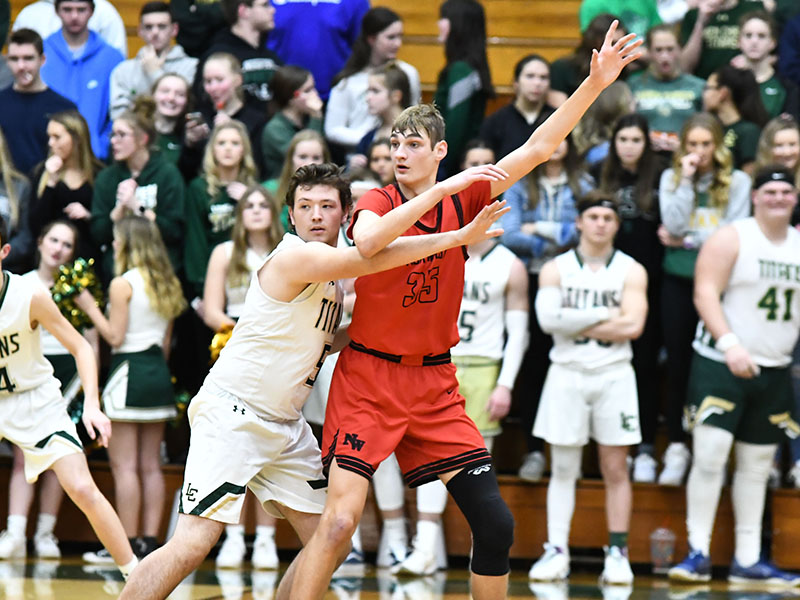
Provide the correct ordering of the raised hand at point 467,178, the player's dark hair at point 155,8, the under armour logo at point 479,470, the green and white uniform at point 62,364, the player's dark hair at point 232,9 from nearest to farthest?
the raised hand at point 467,178 < the under armour logo at point 479,470 < the green and white uniform at point 62,364 < the player's dark hair at point 232,9 < the player's dark hair at point 155,8

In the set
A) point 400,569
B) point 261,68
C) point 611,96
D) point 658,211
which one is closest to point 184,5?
point 261,68

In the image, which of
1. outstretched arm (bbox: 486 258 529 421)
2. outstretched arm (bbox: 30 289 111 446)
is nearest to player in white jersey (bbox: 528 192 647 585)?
outstretched arm (bbox: 486 258 529 421)

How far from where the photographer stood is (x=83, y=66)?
9.23m

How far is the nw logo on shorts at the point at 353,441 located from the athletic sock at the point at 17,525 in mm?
3393

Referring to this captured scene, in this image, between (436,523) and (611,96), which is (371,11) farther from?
(436,523)

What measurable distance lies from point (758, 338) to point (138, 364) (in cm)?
361

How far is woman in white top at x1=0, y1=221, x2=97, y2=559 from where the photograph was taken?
715cm

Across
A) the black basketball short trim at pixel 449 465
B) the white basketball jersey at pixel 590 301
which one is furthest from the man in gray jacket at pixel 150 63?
the black basketball short trim at pixel 449 465

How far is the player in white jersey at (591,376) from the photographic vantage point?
6.82m

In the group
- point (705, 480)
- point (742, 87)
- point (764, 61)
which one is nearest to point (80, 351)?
point (705, 480)

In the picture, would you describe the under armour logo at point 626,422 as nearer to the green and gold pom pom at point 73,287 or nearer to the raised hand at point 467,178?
the raised hand at point 467,178

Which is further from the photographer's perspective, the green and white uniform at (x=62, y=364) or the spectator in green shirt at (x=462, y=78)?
the spectator in green shirt at (x=462, y=78)

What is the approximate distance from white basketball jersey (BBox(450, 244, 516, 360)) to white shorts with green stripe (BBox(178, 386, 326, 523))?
2488 mm

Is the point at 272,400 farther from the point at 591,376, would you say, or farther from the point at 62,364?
the point at 62,364
